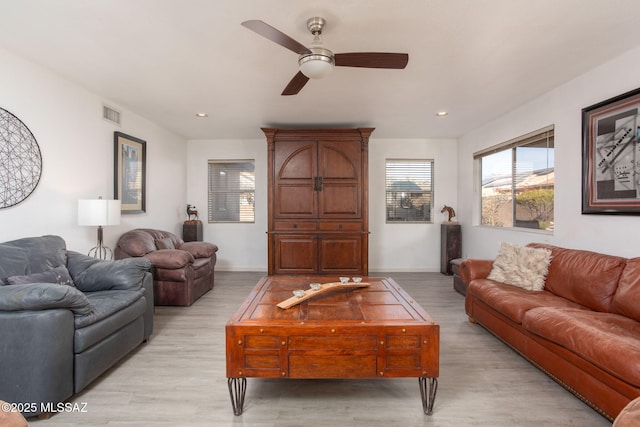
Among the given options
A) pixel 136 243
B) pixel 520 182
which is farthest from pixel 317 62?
pixel 520 182

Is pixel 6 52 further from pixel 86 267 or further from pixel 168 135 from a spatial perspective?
pixel 168 135

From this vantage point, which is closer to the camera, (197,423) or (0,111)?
(197,423)

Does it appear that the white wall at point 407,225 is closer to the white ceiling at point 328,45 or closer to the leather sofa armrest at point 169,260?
the white ceiling at point 328,45

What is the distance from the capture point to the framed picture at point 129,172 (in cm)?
387

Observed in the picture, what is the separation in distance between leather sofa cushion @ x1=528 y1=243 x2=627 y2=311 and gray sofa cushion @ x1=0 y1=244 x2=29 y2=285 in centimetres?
437

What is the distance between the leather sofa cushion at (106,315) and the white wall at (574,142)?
4118 millimetres

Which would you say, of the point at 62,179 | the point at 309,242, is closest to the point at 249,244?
the point at 309,242

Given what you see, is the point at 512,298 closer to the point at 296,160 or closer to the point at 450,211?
the point at 450,211

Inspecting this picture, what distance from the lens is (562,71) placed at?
2.86 meters

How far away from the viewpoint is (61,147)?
306cm

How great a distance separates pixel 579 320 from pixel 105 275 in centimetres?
361

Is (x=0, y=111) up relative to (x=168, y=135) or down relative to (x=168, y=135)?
down

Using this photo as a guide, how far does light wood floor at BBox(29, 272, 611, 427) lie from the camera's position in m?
1.77

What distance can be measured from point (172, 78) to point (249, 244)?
11.1 ft
